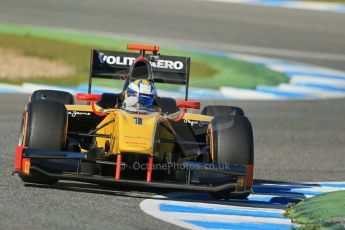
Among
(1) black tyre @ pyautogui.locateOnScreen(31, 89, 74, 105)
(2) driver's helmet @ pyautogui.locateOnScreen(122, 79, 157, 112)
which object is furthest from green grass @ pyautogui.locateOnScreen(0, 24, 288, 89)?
(2) driver's helmet @ pyautogui.locateOnScreen(122, 79, 157, 112)

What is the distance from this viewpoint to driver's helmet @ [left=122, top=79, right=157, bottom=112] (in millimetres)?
9391

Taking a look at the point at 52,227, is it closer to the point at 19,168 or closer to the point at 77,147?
the point at 19,168

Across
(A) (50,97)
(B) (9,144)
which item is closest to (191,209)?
(A) (50,97)

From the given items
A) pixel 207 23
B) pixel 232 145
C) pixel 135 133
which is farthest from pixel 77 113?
pixel 207 23

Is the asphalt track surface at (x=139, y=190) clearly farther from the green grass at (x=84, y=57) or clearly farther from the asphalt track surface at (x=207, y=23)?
the asphalt track surface at (x=207, y=23)

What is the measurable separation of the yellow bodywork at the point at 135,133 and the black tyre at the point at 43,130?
0.44 meters

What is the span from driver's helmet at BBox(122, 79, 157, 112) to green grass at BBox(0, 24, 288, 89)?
7.80 meters

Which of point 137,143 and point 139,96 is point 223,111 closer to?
point 139,96

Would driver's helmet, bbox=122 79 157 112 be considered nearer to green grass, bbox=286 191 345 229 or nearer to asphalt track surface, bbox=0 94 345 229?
asphalt track surface, bbox=0 94 345 229

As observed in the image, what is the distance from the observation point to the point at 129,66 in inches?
423

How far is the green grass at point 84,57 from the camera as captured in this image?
18.6 meters

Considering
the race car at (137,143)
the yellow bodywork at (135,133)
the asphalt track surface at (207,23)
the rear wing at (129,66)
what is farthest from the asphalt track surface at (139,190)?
the asphalt track surface at (207,23)

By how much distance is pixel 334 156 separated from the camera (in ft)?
42.3

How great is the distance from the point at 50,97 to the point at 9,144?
196 cm
